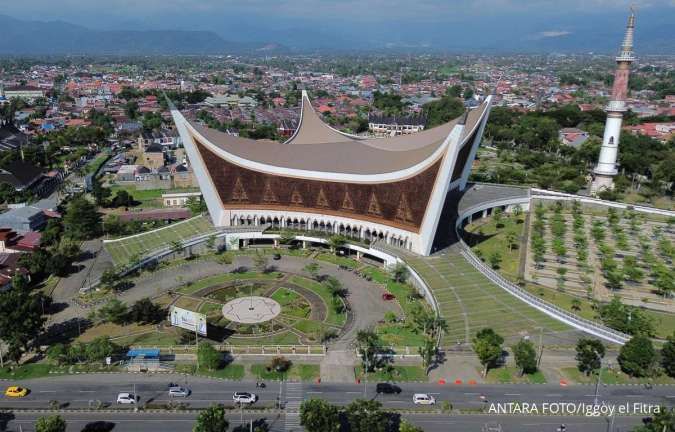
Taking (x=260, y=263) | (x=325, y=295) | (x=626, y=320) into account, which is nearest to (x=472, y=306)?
(x=626, y=320)

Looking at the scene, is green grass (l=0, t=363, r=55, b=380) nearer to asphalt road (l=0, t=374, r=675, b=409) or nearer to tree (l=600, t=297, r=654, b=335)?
asphalt road (l=0, t=374, r=675, b=409)

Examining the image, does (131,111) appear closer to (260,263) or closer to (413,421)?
(260,263)

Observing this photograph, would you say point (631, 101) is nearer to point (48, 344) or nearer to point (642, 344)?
point (642, 344)

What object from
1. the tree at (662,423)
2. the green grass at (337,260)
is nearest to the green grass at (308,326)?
the green grass at (337,260)

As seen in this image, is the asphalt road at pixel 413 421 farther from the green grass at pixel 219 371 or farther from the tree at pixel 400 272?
the tree at pixel 400 272

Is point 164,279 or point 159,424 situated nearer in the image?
point 159,424

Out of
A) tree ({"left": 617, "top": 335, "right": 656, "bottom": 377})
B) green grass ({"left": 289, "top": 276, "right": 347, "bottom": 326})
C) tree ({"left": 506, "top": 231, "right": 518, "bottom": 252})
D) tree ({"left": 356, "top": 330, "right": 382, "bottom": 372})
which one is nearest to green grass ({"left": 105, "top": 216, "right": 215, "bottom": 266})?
green grass ({"left": 289, "top": 276, "right": 347, "bottom": 326})

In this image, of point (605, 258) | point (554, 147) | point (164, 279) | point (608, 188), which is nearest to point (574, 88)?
point (554, 147)
